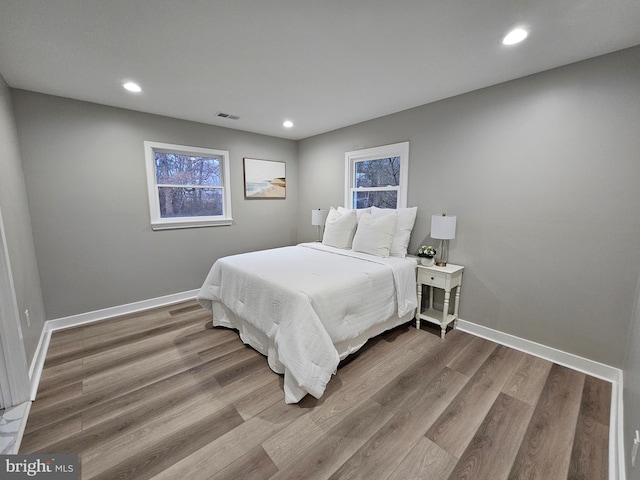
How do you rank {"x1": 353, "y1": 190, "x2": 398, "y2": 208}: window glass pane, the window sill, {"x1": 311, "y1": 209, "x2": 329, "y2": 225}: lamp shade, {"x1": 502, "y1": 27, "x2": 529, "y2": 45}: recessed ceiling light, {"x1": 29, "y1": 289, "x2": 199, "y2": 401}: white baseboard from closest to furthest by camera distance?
{"x1": 502, "y1": 27, "x2": 529, "y2": 45}: recessed ceiling light, {"x1": 29, "y1": 289, "x2": 199, "y2": 401}: white baseboard, the window sill, {"x1": 353, "y1": 190, "x2": 398, "y2": 208}: window glass pane, {"x1": 311, "y1": 209, "x2": 329, "y2": 225}: lamp shade

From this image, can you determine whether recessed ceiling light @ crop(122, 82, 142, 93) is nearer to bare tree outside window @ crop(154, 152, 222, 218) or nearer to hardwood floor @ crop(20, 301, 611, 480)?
bare tree outside window @ crop(154, 152, 222, 218)

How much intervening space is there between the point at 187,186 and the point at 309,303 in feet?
9.00

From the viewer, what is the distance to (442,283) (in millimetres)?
2617

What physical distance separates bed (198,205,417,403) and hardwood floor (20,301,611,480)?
0.71 feet

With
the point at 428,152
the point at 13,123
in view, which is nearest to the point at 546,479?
the point at 428,152

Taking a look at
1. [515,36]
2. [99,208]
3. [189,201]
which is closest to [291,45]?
[515,36]

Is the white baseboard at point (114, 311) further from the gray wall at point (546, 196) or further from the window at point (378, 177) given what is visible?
the gray wall at point (546, 196)

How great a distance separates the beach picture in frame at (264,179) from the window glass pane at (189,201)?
0.48 m

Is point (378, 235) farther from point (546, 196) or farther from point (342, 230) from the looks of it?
point (546, 196)

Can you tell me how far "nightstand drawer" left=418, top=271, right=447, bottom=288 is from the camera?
2.61 m

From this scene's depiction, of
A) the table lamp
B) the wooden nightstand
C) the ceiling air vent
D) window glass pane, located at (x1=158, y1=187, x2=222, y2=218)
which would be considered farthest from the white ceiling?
the wooden nightstand

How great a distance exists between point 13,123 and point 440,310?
4.63m

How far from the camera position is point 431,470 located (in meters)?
1.35

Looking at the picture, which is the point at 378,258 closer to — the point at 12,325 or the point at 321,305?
the point at 321,305
